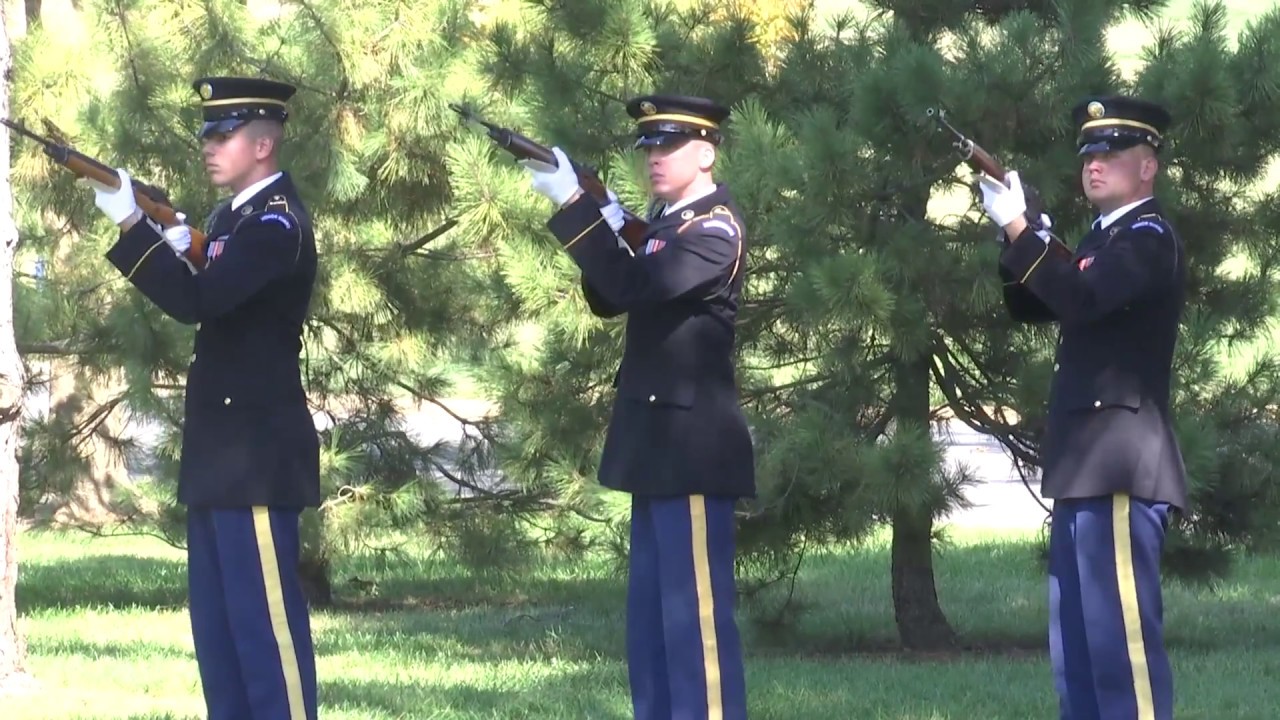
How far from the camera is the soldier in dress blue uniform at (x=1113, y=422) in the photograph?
470cm

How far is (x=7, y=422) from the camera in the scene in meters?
6.43

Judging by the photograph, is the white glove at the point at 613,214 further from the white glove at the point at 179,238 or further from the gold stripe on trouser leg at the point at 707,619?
the white glove at the point at 179,238

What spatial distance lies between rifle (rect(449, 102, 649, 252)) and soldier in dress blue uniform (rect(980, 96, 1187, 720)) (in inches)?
34.8

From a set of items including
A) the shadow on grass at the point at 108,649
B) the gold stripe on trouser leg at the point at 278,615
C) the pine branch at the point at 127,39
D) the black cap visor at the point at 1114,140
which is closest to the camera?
the gold stripe on trouser leg at the point at 278,615

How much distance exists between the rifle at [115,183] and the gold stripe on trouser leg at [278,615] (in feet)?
2.16

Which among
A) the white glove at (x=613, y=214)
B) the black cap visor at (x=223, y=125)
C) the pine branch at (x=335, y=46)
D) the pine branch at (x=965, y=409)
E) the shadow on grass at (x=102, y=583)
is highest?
the pine branch at (x=335, y=46)

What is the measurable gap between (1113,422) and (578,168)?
1.47 metres

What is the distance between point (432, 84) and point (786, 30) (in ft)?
5.70

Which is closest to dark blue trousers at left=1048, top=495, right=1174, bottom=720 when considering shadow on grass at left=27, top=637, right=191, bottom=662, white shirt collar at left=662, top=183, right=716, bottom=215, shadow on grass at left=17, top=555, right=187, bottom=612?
white shirt collar at left=662, top=183, right=716, bottom=215

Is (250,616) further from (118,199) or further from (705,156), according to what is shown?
(705,156)

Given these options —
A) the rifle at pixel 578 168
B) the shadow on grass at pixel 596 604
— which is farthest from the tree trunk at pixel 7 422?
the rifle at pixel 578 168

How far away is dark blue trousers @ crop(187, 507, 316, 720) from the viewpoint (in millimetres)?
4676

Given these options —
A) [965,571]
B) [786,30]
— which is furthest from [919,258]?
[965,571]

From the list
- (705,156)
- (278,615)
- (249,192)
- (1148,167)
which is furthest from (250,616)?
(1148,167)
